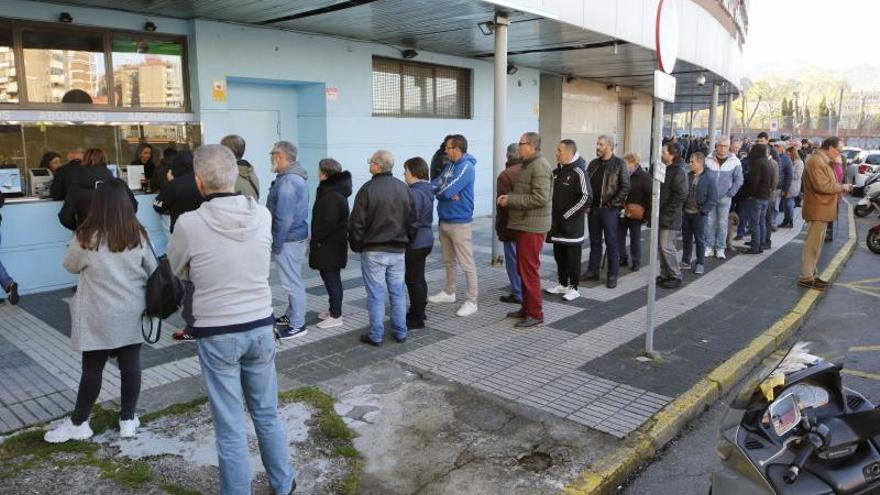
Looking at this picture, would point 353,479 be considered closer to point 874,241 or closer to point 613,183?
point 613,183

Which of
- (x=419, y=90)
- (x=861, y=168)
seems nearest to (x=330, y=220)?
(x=419, y=90)

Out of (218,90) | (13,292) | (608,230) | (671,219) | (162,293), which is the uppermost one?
(218,90)

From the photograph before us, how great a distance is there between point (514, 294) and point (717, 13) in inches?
532

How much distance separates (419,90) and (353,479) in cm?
982

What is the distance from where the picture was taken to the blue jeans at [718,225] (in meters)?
10.3

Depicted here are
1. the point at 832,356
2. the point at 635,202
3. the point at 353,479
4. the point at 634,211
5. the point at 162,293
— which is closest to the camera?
the point at 832,356

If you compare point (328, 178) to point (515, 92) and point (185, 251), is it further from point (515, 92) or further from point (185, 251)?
point (515, 92)

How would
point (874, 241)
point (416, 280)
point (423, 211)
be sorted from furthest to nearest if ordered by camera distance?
point (874, 241) < point (416, 280) < point (423, 211)

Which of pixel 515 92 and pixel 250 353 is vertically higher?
pixel 515 92

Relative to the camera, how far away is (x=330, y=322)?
6586 millimetres

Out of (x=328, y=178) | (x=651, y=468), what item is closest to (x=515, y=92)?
(x=328, y=178)

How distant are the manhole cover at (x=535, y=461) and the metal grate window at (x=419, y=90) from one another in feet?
28.0

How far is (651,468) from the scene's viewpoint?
4137 mm

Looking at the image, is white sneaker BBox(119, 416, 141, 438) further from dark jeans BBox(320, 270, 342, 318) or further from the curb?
the curb
